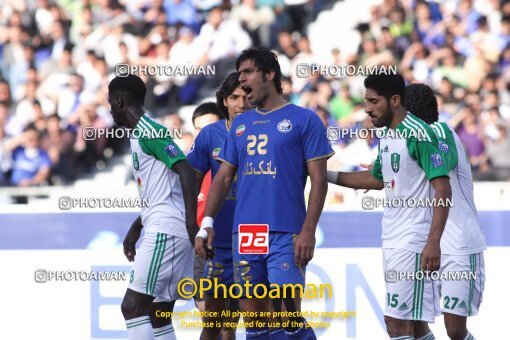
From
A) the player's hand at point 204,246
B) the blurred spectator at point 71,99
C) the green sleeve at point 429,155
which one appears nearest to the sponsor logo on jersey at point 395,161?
the green sleeve at point 429,155

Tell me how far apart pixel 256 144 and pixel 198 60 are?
20.3 ft

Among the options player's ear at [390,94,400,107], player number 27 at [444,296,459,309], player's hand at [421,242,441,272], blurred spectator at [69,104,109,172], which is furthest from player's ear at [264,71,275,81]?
blurred spectator at [69,104,109,172]

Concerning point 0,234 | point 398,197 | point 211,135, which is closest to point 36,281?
point 0,234

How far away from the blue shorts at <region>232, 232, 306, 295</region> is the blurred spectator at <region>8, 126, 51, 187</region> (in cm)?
547

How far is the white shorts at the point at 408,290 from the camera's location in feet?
20.7

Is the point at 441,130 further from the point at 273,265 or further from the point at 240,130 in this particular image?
the point at 273,265

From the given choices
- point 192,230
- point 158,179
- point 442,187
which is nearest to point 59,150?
point 158,179

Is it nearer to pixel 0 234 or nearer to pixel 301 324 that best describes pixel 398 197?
pixel 301 324

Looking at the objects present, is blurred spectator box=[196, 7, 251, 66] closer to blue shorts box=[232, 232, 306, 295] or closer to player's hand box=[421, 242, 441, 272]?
blue shorts box=[232, 232, 306, 295]

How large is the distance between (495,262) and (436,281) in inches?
86.4

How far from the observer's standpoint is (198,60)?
12.2 meters

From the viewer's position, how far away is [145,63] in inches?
482

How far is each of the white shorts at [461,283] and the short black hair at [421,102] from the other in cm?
102

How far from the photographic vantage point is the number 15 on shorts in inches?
239
